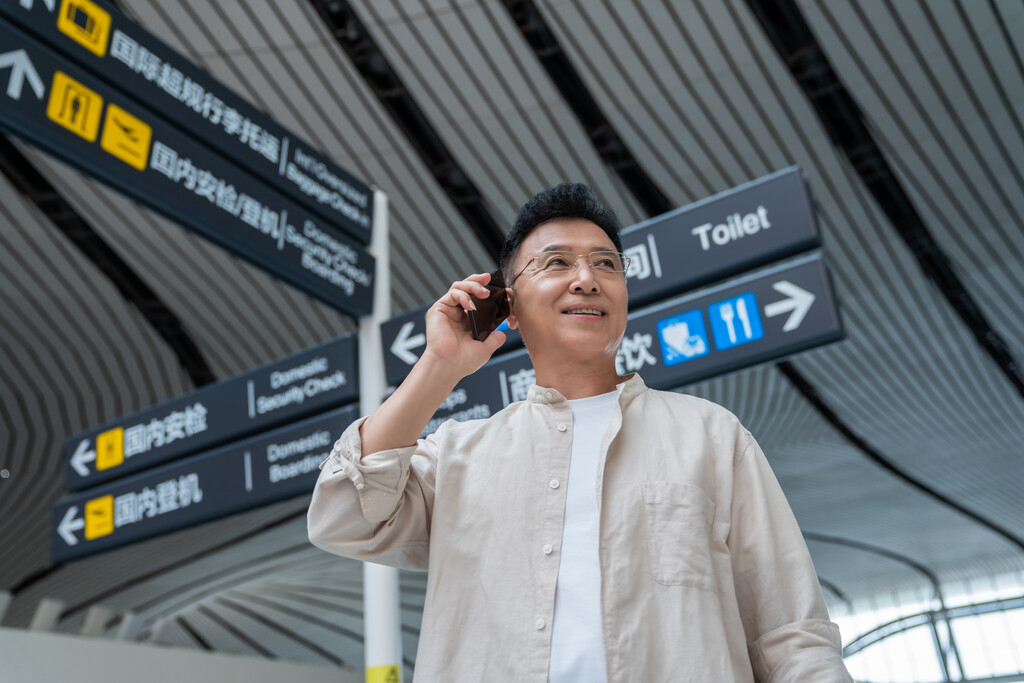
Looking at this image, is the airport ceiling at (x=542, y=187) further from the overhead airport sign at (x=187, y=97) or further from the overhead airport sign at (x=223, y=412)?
the overhead airport sign at (x=187, y=97)

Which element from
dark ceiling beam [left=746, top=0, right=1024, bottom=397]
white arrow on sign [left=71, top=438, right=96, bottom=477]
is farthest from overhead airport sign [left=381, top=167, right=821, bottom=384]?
dark ceiling beam [left=746, top=0, right=1024, bottom=397]

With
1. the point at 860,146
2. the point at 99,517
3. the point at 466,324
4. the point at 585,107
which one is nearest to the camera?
the point at 466,324

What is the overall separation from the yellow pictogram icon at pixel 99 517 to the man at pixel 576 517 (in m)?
4.19

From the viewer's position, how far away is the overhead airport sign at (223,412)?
4746 millimetres

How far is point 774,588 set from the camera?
1.47m

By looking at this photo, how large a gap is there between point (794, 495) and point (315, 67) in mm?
13809

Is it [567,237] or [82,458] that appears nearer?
[567,237]

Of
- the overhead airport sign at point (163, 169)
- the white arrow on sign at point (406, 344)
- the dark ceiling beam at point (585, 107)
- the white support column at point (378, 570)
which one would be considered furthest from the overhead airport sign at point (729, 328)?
the dark ceiling beam at point (585, 107)

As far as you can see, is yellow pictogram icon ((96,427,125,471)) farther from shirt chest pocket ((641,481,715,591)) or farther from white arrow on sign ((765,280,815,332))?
shirt chest pocket ((641,481,715,591))

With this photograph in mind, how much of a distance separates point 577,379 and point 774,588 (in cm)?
→ 53

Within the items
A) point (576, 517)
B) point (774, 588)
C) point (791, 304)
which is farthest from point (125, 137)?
point (774, 588)

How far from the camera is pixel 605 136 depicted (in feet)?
36.0

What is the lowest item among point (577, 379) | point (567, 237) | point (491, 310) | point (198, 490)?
point (577, 379)

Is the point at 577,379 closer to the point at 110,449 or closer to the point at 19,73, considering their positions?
the point at 19,73
